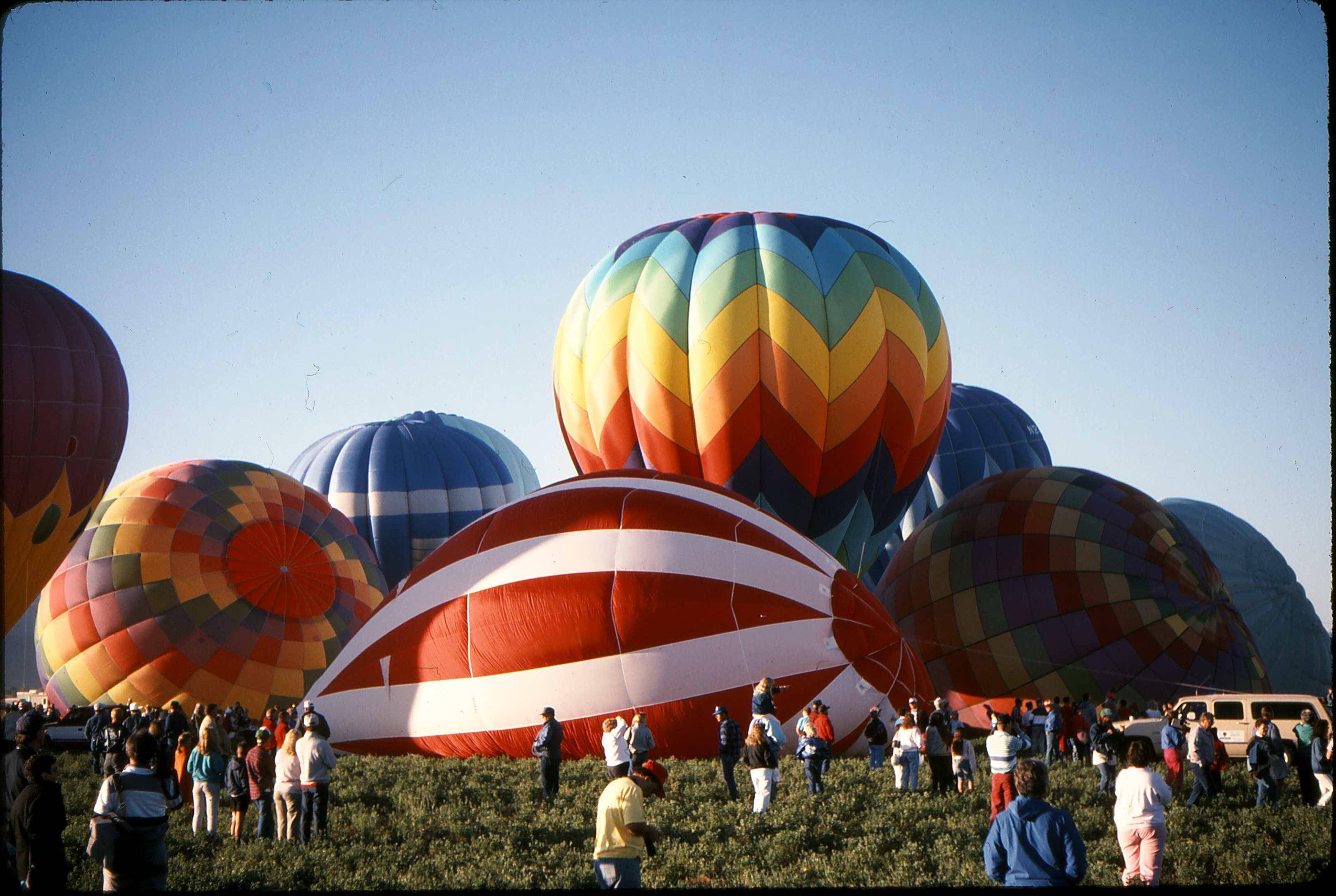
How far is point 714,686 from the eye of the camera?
45.5 feet

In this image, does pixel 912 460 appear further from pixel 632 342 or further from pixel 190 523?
pixel 190 523

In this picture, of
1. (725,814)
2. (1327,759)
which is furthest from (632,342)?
(1327,759)

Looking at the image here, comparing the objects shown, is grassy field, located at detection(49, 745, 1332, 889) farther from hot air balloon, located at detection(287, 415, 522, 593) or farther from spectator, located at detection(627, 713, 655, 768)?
hot air balloon, located at detection(287, 415, 522, 593)

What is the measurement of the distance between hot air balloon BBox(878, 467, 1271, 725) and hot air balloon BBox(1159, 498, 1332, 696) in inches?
343

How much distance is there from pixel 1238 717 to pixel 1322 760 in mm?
5538

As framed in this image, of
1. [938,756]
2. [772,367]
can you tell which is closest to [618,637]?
[938,756]

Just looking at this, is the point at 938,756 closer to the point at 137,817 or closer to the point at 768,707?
the point at 768,707

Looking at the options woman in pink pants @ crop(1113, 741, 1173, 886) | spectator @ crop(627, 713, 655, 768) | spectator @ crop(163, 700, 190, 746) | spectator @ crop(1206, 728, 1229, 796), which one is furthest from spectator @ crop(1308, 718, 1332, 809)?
spectator @ crop(163, 700, 190, 746)

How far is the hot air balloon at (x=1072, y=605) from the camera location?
19266 mm

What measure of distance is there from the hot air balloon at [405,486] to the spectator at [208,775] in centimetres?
2139

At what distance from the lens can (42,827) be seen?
6.88 metres

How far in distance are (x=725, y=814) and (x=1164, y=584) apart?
11.6m

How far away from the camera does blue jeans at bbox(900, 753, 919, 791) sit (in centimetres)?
1176

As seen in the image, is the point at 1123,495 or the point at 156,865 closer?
the point at 156,865
